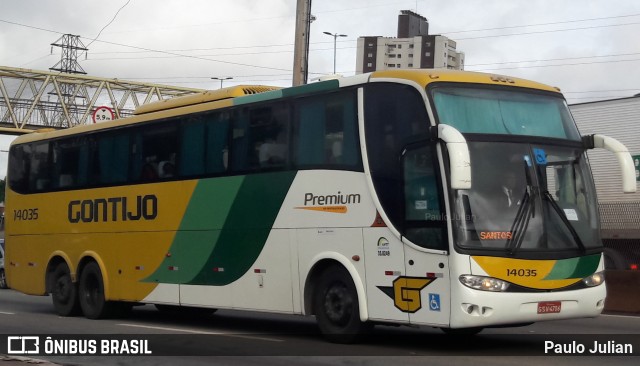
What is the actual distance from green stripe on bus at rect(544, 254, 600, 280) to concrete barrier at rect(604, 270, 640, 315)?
10.3 metres

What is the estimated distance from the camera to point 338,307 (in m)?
13.7

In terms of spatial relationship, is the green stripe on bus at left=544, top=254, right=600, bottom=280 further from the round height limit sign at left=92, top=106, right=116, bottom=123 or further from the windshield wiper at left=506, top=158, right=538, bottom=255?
the round height limit sign at left=92, top=106, right=116, bottom=123

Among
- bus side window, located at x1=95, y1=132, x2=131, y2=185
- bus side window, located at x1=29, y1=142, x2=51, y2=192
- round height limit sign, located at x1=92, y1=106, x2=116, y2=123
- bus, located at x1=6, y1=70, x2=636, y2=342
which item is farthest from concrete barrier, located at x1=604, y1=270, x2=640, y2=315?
round height limit sign, located at x1=92, y1=106, x2=116, y2=123

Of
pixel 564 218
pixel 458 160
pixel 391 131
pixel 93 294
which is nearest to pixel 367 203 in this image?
pixel 391 131

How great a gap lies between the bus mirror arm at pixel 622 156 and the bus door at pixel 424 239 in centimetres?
234

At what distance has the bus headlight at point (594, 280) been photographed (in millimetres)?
12578

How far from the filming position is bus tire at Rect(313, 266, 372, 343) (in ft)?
43.7

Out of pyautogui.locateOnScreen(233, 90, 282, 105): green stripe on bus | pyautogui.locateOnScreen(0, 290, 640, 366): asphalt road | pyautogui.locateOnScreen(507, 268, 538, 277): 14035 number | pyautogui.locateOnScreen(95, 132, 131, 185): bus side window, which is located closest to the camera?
pyautogui.locateOnScreen(507, 268, 538, 277): 14035 number

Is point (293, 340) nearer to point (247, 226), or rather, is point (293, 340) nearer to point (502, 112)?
point (247, 226)

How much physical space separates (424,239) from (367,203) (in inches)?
Result: 46.4

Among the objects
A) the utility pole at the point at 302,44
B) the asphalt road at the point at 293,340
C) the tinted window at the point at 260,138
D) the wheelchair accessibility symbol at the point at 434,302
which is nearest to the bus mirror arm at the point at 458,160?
the wheelchair accessibility symbol at the point at 434,302

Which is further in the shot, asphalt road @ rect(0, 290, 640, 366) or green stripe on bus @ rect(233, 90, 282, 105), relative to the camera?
green stripe on bus @ rect(233, 90, 282, 105)

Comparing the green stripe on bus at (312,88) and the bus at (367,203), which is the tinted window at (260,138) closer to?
the bus at (367,203)

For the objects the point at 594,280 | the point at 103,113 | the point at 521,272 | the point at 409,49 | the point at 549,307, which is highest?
the point at 409,49
